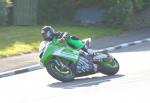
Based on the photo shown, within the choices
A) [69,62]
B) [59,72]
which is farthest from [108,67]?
[59,72]

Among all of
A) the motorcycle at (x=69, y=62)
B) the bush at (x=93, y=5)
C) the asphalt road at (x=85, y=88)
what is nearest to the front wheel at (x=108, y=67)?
the motorcycle at (x=69, y=62)

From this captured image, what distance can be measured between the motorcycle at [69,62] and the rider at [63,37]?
96mm

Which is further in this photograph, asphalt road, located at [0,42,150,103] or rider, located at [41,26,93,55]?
rider, located at [41,26,93,55]

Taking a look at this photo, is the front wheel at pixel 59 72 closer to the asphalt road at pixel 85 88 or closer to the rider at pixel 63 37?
the asphalt road at pixel 85 88

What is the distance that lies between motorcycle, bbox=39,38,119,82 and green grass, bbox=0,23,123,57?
5013mm

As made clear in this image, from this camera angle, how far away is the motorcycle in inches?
564

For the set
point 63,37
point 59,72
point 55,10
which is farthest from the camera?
point 55,10

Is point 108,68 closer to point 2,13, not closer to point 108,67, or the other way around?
point 108,67

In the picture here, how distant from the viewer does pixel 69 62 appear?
1459 centimetres

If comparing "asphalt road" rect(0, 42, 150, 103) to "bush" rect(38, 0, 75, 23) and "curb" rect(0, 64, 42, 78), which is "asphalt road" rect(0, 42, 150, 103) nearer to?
"curb" rect(0, 64, 42, 78)

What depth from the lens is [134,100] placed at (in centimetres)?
1116

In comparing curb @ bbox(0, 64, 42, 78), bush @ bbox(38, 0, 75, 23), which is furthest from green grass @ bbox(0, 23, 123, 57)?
curb @ bbox(0, 64, 42, 78)

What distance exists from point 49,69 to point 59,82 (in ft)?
1.24

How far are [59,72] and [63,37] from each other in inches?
33.3
